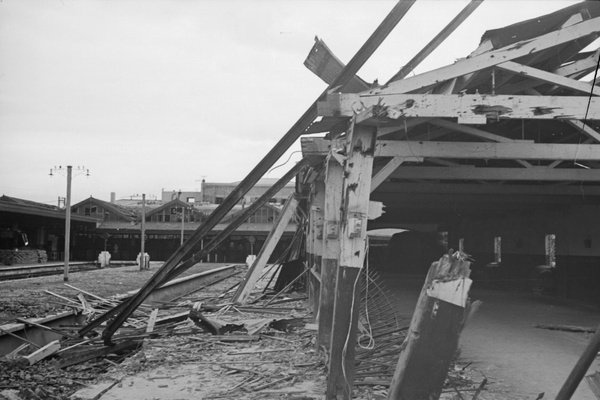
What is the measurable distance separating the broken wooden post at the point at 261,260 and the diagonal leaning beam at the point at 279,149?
5.19 m

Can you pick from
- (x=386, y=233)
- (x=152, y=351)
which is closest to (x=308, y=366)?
(x=152, y=351)

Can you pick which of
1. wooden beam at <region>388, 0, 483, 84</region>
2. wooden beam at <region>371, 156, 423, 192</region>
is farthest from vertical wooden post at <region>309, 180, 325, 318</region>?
wooden beam at <region>388, 0, 483, 84</region>

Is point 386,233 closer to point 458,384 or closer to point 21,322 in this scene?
point 21,322

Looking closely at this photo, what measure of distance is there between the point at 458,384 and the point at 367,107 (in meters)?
3.22

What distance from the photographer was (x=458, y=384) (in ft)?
21.4

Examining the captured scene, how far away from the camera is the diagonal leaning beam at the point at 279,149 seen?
5.87m

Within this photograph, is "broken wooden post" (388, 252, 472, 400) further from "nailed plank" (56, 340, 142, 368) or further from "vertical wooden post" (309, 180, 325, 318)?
"nailed plank" (56, 340, 142, 368)

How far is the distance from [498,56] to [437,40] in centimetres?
72

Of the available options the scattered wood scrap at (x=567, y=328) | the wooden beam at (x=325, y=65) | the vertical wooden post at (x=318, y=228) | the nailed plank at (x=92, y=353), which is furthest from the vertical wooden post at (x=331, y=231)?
the scattered wood scrap at (x=567, y=328)

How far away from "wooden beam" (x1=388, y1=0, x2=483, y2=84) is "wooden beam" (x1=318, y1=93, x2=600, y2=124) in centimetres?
80

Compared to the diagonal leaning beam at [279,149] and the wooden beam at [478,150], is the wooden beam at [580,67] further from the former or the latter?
the diagonal leaning beam at [279,149]

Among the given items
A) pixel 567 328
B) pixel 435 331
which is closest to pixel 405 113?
pixel 435 331

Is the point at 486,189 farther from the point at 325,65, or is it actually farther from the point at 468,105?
the point at 468,105

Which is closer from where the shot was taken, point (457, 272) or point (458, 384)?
point (457, 272)
